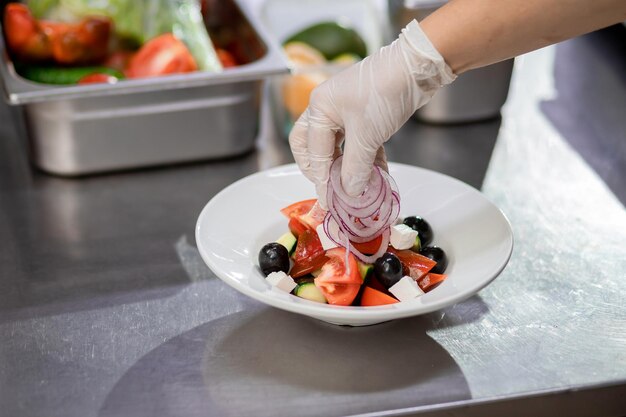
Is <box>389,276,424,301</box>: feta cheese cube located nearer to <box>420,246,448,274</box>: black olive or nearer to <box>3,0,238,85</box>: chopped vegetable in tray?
<box>420,246,448,274</box>: black olive

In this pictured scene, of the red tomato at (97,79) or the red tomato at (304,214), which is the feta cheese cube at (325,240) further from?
the red tomato at (97,79)

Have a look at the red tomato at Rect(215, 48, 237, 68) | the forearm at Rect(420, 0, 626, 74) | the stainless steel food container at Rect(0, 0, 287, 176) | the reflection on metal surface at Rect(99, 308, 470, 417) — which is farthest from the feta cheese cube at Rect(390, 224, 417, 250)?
the red tomato at Rect(215, 48, 237, 68)

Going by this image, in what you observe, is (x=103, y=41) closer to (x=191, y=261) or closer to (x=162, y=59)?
(x=162, y=59)

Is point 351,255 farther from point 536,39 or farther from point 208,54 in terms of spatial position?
point 208,54

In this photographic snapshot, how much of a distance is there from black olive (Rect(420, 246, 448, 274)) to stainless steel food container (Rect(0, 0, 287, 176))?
0.49 m

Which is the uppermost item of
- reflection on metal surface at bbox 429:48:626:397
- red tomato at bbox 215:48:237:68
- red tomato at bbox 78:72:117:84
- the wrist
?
the wrist

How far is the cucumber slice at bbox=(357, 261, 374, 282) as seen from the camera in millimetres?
1031

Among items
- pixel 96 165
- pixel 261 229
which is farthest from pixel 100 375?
pixel 96 165

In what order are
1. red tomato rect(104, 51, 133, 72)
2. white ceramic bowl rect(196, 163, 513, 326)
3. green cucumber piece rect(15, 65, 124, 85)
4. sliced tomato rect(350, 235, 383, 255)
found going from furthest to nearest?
red tomato rect(104, 51, 133, 72) → green cucumber piece rect(15, 65, 124, 85) → sliced tomato rect(350, 235, 383, 255) → white ceramic bowl rect(196, 163, 513, 326)

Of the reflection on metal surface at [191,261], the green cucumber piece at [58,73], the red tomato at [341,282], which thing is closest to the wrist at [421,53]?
the red tomato at [341,282]

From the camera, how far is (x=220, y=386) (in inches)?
39.3

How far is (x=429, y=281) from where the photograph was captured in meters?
1.04

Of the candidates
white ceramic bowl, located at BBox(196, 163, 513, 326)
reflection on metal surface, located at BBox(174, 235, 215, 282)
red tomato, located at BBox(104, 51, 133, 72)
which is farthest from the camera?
red tomato, located at BBox(104, 51, 133, 72)

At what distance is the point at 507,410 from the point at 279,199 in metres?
0.44
